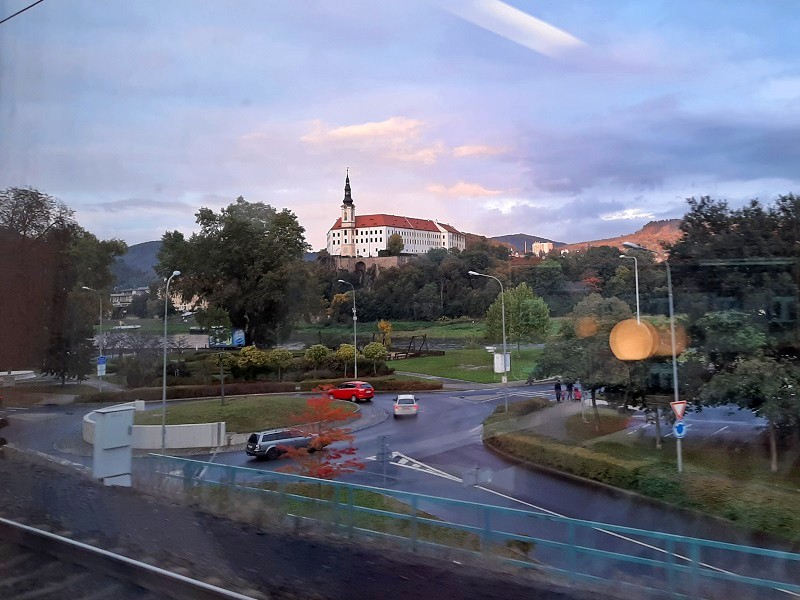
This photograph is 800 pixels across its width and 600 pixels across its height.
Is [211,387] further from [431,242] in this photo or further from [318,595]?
[431,242]

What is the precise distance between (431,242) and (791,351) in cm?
3237

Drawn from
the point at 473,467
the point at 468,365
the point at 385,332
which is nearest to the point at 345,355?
the point at 385,332

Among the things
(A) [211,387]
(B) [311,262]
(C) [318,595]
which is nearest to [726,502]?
(C) [318,595]

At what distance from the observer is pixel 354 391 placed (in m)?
13.0

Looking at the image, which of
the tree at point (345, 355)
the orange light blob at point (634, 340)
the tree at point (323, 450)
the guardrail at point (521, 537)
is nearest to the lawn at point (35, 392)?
the tree at point (345, 355)

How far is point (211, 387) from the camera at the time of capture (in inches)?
579

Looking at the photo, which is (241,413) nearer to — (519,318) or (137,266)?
(519,318)

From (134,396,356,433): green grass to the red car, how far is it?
0.66 m

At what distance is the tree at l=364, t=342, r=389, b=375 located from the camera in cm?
1470

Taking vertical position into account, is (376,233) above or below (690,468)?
above

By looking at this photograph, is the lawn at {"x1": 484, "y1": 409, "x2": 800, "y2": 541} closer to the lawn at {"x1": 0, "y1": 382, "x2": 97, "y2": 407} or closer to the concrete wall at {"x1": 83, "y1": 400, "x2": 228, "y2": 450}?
the concrete wall at {"x1": 83, "y1": 400, "x2": 228, "y2": 450}

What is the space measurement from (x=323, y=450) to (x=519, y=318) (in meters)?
8.17

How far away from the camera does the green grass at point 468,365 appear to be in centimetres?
1499

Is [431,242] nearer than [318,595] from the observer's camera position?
No
